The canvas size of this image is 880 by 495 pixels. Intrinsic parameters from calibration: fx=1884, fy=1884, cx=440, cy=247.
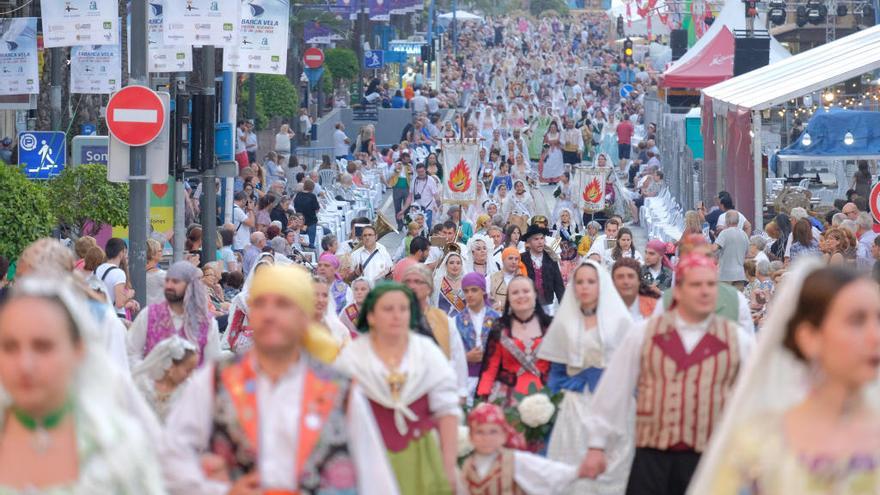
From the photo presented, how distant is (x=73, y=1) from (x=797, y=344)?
1538 centimetres

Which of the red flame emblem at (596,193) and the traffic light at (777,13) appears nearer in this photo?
the red flame emblem at (596,193)

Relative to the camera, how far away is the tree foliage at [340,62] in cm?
5706

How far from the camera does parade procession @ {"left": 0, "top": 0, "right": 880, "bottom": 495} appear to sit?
4.75 metres

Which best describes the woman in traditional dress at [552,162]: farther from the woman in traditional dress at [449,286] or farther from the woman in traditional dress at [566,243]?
the woman in traditional dress at [449,286]

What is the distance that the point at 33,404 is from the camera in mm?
4684

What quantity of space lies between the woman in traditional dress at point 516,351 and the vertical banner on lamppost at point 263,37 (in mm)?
11921

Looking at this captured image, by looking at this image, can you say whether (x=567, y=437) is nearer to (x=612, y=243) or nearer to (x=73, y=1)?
(x=612, y=243)

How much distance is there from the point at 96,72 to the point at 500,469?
16451 millimetres

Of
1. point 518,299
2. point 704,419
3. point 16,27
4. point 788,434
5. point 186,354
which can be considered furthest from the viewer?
point 16,27

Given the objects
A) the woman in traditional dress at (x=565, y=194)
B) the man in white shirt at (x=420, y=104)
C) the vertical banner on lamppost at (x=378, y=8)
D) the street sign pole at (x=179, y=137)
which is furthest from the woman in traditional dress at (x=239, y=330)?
the man in white shirt at (x=420, y=104)

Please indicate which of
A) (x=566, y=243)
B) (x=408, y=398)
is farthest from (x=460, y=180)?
(x=408, y=398)

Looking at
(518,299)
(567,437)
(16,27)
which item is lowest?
(567,437)

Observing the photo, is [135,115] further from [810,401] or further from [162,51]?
[810,401]

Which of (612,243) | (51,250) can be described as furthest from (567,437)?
(612,243)
